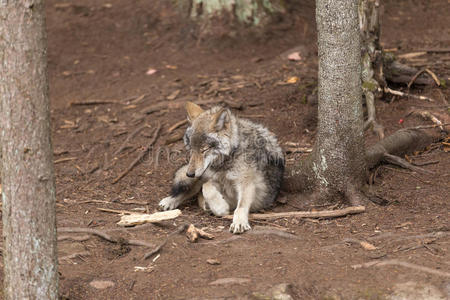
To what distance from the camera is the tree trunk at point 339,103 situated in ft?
21.1

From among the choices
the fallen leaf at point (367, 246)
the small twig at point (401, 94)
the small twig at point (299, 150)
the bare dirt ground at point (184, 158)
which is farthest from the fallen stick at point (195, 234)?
the small twig at point (401, 94)

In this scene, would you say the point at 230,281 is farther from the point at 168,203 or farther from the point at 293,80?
the point at 293,80

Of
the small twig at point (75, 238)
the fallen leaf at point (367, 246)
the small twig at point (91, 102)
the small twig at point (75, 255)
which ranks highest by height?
the small twig at point (91, 102)

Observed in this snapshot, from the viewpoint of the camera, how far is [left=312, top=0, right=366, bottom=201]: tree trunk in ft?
21.1

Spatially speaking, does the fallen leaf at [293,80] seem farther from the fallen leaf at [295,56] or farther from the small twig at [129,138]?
the small twig at [129,138]

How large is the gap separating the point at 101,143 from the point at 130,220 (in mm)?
3393

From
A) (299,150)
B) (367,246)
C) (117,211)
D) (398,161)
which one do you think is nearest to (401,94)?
(398,161)

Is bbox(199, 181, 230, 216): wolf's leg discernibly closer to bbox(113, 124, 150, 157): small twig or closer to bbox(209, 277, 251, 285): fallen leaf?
bbox(209, 277, 251, 285): fallen leaf

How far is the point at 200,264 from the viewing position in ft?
18.2

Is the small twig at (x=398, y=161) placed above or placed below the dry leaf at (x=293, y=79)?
below

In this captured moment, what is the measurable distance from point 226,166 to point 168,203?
3.17ft

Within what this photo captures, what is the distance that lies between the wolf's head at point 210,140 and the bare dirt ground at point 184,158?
2.43 feet

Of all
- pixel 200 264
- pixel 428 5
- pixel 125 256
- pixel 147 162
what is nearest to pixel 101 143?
pixel 147 162

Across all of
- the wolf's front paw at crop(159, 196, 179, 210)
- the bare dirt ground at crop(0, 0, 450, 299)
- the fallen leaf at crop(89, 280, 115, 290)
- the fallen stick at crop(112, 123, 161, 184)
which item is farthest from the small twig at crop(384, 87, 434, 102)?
the fallen leaf at crop(89, 280, 115, 290)
